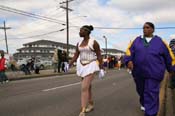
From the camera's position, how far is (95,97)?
41.1 ft

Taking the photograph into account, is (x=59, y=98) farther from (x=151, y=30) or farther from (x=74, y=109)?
(x=151, y=30)

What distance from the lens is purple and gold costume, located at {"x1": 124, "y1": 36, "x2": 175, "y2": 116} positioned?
7.29 metres

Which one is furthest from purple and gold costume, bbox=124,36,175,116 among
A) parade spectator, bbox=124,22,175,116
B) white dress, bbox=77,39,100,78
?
white dress, bbox=77,39,100,78

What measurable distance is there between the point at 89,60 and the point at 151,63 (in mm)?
2021

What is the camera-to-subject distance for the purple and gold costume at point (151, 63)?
23.9ft

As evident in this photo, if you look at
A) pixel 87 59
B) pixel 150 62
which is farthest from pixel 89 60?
pixel 150 62

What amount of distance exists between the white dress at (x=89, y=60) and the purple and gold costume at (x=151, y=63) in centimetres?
149

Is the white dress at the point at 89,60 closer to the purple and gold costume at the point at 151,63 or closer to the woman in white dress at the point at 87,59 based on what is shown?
the woman in white dress at the point at 87,59

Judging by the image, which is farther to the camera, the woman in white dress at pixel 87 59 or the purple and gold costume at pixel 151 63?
the woman in white dress at pixel 87 59

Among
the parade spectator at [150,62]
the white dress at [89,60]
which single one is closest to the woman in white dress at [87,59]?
the white dress at [89,60]

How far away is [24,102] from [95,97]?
2.18 m

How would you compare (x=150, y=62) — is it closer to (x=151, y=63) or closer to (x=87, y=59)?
(x=151, y=63)

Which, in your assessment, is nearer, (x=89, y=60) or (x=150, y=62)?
(x=150, y=62)

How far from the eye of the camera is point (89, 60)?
900cm
